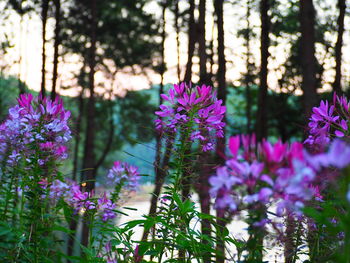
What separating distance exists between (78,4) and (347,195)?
61.1 feet

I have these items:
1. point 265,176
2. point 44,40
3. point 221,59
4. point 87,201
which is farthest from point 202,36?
point 44,40

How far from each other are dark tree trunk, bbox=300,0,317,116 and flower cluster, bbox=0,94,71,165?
3972 mm

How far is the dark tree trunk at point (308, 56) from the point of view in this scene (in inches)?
235

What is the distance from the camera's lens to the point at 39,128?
Result: 8.93 feet

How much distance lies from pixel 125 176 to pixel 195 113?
246cm

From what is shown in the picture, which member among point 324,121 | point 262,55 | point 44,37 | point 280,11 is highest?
point 280,11

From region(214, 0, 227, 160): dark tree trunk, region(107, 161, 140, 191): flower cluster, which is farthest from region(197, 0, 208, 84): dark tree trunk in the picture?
region(107, 161, 140, 191): flower cluster

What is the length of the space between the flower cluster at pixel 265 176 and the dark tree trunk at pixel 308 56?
16.2ft

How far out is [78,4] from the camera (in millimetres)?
18219

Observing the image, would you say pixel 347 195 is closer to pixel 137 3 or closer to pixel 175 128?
pixel 175 128

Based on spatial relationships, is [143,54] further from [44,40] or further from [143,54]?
[44,40]

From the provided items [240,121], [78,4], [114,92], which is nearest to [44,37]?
[78,4]

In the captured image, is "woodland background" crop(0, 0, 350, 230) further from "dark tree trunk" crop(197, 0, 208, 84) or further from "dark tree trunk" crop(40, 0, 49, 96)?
"dark tree trunk" crop(197, 0, 208, 84)

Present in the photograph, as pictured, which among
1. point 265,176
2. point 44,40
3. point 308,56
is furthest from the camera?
point 44,40
